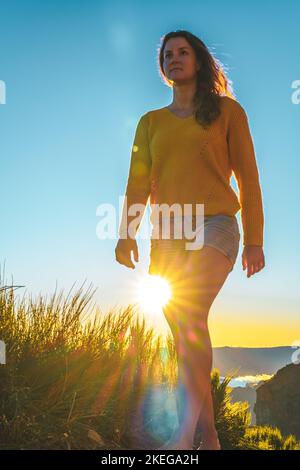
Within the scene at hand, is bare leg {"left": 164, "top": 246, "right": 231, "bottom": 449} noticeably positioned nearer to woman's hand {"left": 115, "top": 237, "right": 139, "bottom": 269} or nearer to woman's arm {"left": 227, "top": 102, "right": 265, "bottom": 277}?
woman's arm {"left": 227, "top": 102, "right": 265, "bottom": 277}

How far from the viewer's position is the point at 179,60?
418cm

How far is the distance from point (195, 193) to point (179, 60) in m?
1.02

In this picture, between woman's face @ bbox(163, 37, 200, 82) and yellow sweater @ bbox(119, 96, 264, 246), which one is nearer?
yellow sweater @ bbox(119, 96, 264, 246)

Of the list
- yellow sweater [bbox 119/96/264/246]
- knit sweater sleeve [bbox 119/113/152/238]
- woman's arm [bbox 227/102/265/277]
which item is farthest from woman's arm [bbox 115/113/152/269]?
woman's arm [bbox 227/102/265/277]

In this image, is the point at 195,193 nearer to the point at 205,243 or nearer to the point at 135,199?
the point at 205,243

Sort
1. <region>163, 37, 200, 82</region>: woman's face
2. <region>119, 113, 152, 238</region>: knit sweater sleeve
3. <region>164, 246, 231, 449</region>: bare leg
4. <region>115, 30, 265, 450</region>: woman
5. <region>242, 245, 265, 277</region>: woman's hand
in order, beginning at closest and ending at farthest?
<region>164, 246, 231, 449</region>: bare leg → <region>115, 30, 265, 450</region>: woman → <region>242, 245, 265, 277</region>: woman's hand → <region>163, 37, 200, 82</region>: woman's face → <region>119, 113, 152, 238</region>: knit sweater sleeve

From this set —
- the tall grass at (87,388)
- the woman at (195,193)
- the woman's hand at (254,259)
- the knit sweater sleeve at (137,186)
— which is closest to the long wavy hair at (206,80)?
the woman at (195,193)

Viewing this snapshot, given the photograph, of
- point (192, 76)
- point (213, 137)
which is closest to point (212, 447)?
point (213, 137)

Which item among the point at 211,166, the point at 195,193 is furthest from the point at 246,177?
the point at 195,193

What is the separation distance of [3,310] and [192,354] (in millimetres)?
2104

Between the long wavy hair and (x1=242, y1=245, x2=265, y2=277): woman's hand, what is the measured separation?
0.91m

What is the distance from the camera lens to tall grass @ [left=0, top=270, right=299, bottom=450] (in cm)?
403

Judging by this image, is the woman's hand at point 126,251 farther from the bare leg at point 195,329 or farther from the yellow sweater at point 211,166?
the bare leg at point 195,329

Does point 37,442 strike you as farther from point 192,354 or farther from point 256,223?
point 256,223
